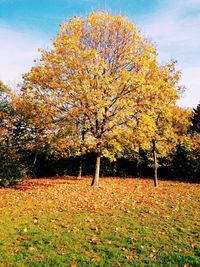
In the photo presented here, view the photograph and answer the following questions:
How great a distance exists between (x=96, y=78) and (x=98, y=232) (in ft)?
36.6

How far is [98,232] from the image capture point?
9094 millimetres

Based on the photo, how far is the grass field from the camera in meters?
6.93

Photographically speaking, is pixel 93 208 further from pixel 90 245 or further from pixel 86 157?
pixel 86 157

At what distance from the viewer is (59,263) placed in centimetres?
662

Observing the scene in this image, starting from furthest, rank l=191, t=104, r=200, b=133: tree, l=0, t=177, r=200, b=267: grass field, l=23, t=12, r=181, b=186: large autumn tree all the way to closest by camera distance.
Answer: l=191, t=104, r=200, b=133: tree → l=23, t=12, r=181, b=186: large autumn tree → l=0, t=177, r=200, b=267: grass field

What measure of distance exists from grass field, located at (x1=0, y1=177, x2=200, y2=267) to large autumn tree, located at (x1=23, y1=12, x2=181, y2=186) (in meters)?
5.41

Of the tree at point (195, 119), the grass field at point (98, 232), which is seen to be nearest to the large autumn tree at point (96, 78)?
the grass field at point (98, 232)

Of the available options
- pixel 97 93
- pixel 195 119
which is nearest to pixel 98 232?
pixel 97 93

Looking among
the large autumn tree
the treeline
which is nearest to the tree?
the treeline

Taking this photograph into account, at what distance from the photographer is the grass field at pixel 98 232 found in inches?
273

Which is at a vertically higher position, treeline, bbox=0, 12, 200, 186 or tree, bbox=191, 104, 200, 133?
tree, bbox=191, 104, 200, 133

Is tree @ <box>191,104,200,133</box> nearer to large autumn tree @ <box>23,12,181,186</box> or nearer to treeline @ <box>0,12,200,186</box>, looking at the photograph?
treeline @ <box>0,12,200,186</box>

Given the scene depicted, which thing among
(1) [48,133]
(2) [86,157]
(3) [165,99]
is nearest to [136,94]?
(3) [165,99]

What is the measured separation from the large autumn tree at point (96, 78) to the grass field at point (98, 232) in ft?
17.8
